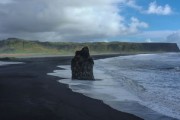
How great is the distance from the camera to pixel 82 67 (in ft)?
94.2

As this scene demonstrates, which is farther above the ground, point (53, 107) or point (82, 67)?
point (82, 67)

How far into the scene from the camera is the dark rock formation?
93.3 ft

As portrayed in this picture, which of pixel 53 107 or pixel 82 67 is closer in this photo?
pixel 53 107

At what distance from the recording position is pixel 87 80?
1097 inches

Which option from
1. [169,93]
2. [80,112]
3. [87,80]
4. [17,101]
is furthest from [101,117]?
[87,80]

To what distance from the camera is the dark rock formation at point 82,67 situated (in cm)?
2844

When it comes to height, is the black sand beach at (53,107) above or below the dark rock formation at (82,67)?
below

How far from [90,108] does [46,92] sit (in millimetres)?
5224

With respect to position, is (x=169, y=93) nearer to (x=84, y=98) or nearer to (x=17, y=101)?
(x=84, y=98)

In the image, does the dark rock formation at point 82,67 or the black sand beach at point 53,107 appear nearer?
the black sand beach at point 53,107

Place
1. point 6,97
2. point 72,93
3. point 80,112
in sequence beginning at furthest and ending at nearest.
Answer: point 72,93, point 6,97, point 80,112

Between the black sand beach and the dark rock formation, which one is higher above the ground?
the dark rock formation

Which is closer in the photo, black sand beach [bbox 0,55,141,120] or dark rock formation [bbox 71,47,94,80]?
black sand beach [bbox 0,55,141,120]

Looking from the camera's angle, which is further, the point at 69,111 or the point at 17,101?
the point at 17,101
